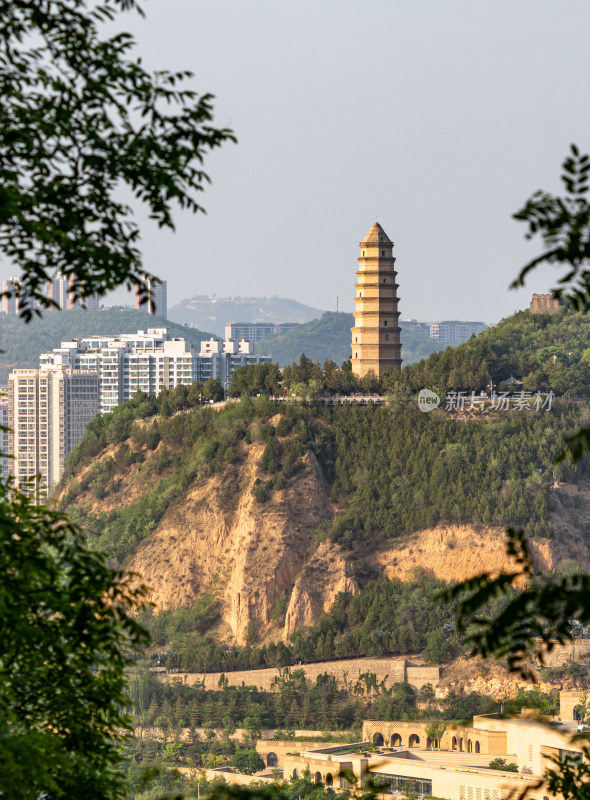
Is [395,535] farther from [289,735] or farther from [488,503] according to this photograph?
[289,735]

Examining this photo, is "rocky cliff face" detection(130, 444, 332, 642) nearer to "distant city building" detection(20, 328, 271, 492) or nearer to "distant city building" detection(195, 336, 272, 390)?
"distant city building" detection(20, 328, 271, 492)

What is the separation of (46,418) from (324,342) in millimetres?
89033

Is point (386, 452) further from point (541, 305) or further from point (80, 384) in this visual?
point (80, 384)

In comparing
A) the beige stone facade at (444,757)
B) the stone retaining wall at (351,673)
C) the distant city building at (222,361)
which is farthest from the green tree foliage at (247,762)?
the distant city building at (222,361)

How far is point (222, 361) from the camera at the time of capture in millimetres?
100000

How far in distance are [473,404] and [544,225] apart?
46997mm

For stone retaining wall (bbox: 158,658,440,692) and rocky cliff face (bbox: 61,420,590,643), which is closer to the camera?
stone retaining wall (bbox: 158,658,440,692)

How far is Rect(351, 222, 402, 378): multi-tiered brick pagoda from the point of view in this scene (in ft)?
183

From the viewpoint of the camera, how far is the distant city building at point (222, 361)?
3868 inches

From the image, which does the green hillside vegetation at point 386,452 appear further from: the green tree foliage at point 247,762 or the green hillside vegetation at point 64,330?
the green hillside vegetation at point 64,330

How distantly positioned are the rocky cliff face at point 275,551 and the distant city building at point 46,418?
38.5m

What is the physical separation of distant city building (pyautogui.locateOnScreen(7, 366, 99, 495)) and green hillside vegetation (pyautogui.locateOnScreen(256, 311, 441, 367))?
255ft
